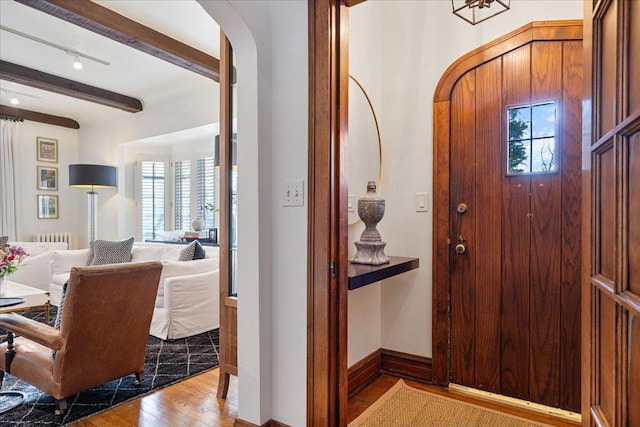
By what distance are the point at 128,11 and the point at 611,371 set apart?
13.2 feet

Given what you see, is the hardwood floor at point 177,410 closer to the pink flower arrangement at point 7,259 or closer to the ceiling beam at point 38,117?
the pink flower arrangement at point 7,259

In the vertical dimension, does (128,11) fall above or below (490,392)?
above

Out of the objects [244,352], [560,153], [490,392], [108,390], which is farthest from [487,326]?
[108,390]

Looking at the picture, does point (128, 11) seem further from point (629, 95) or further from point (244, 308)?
point (629, 95)

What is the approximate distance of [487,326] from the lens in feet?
7.70

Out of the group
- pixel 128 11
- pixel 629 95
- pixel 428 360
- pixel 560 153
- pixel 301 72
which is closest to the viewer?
pixel 629 95

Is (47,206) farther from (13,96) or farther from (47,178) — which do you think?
(13,96)

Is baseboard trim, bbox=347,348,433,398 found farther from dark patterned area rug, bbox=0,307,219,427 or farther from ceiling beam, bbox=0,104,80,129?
ceiling beam, bbox=0,104,80,129

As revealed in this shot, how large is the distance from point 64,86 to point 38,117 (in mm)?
1967

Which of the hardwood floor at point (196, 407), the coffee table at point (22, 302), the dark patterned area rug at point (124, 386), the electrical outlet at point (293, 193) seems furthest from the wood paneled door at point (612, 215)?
the coffee table at point (22, 302)

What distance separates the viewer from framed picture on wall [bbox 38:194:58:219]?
6.43 m

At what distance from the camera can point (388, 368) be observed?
8.79 feet

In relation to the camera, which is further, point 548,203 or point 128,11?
point 128,11

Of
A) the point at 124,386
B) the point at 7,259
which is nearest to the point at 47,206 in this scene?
the point at 7,259
